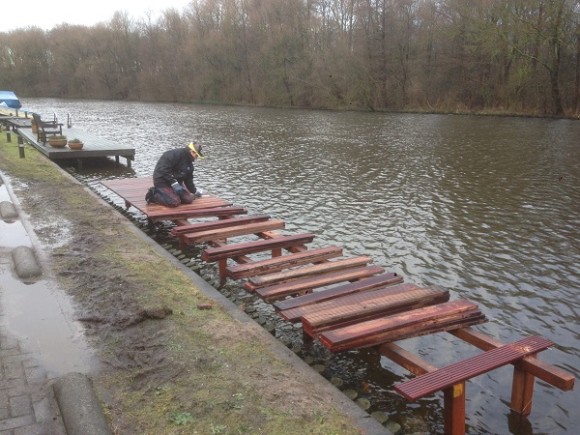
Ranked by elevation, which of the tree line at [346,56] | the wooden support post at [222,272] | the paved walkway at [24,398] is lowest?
→ the wooden support post at [222,272]

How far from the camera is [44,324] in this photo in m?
5.14

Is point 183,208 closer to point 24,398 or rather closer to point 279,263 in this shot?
point 279,263

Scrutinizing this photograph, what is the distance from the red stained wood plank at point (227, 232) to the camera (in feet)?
26.9

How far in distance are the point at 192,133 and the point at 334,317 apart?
83.1ft

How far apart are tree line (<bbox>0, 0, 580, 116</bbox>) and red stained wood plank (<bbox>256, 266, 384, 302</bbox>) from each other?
36.5 m

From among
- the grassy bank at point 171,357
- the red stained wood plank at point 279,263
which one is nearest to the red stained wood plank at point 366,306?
the grassy bank at point 171,357

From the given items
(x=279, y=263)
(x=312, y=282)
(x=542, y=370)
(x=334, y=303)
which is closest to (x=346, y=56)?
(x=279, y=263)

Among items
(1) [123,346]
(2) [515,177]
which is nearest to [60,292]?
A: (1) [123,346]

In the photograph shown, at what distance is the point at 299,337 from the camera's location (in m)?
5.89

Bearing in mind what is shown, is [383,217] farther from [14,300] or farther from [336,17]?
[336,17]

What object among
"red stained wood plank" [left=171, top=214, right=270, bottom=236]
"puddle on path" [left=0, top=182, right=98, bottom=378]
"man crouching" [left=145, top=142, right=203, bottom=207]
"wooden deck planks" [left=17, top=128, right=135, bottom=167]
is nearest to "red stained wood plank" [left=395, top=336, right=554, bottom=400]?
"puddle on path" [left=0, top=182, right=98, bottom=378]

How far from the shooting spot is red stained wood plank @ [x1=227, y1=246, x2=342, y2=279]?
21.5 ft

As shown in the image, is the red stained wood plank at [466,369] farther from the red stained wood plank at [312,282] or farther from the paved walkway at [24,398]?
the paved walkway at [24,398]

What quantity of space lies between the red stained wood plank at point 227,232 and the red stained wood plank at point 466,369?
191 inches
